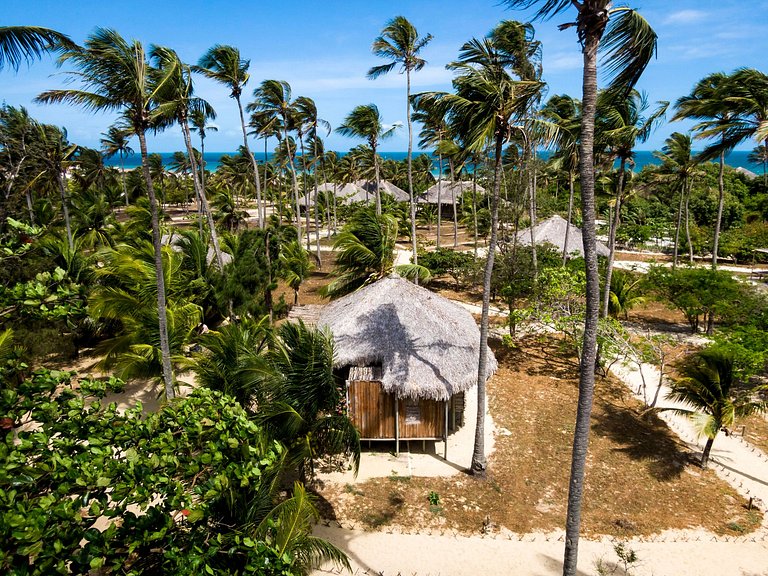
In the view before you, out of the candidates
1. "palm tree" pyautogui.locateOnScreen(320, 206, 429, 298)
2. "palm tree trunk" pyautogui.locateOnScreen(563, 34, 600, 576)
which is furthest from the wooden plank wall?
"palm tree" pyautogui.locateOnScreen(320, 206, 429, 298)

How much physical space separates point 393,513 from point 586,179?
309 inches

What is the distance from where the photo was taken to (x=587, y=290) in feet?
21.5

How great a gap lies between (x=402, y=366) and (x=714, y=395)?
7.46 metres

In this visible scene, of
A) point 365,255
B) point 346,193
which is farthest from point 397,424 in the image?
point 346,193

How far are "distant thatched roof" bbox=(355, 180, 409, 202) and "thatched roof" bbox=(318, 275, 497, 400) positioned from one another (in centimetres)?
3909

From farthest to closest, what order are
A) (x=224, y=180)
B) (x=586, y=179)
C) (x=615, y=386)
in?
(x=224, y=180), (x=615, y=386), (x=586, y=179)

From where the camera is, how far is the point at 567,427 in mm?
13562

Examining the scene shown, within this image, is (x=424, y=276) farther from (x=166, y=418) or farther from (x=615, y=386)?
(x=166, y=418)

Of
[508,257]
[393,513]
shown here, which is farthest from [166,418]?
[508,257]

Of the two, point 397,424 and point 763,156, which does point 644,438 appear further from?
point 763,156

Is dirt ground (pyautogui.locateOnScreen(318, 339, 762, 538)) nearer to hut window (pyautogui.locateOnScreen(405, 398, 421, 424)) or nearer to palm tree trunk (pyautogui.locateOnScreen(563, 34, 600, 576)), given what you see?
hut window (pyautogui.locateOnScreen(405, 398, 421, 424))

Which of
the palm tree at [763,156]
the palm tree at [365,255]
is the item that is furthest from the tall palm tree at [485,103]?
the palm tree at [763,156]

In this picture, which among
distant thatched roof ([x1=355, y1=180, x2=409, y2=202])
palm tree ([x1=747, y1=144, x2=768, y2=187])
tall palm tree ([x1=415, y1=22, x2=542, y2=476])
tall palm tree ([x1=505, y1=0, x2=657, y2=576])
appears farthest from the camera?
distant thatched roof ([x1=355, y1=180, x2=409, y2=202])

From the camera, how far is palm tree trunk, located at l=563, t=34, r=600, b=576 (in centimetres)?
607
